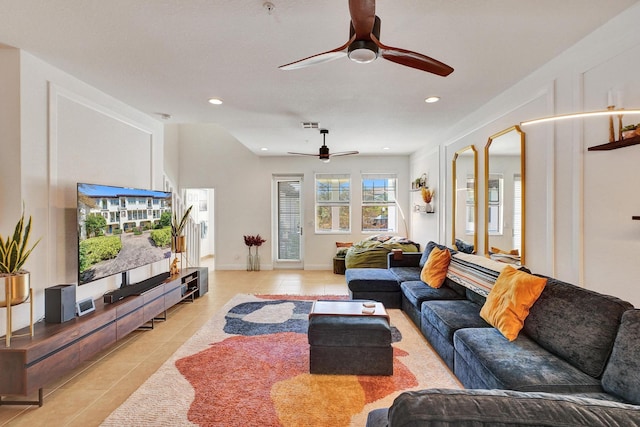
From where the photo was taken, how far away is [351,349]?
8.32 ft

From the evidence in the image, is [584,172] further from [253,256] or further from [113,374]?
[253,256]

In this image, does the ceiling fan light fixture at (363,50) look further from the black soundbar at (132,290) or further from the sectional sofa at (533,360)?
the black soundbar at (132,290)

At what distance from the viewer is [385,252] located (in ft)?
19.2

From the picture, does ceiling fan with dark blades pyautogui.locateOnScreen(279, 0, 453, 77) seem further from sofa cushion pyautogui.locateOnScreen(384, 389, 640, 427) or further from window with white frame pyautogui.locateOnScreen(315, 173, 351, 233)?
window with white frame pyautogui.locateOnScreen(315, 173, 351, 233)

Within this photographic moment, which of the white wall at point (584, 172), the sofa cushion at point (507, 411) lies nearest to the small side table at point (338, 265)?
the white wall at point (584, 172)

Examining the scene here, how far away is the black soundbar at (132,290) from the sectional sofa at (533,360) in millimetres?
2931

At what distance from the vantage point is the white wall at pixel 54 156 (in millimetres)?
2529

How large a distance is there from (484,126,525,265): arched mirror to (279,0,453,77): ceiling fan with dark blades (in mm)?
1652

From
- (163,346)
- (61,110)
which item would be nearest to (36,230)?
(61,110)

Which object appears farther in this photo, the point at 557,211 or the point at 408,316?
the point at 408,316

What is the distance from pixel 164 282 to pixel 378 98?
346cm

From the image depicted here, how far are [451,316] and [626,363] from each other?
4.35 ft

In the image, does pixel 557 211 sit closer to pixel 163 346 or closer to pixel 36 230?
pixel 163 346

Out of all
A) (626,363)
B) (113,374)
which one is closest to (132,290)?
(113,374)
